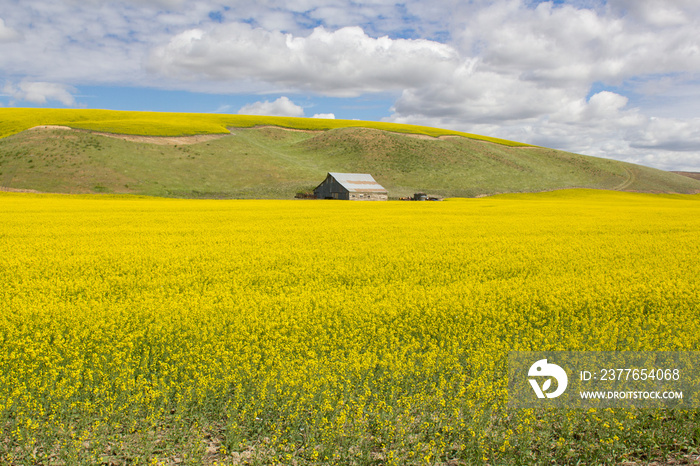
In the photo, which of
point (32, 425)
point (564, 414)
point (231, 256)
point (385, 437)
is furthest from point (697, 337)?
point (231, 256)

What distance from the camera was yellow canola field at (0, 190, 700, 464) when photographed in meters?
4.68

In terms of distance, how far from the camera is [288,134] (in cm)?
11956

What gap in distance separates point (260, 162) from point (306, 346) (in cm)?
7971

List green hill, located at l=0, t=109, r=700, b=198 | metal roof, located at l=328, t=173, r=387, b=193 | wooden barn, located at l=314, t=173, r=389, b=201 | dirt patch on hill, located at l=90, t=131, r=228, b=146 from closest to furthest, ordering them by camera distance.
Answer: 1. wooden barn, located at l=314, t=173, r=389, b=201
2. metal roof, located at l=328, t=173, r=387, b=193
3. green hill, located at l=0, t=109, r=700, b=198
4. dirt patch on hill, located at l=90, t=131, r=228, b=146

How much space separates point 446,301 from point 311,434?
4433 millimetres

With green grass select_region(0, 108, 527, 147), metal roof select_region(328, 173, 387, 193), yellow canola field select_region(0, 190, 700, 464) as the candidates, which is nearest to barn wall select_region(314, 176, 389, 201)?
metal roof select_region(328, 173, 387, 193)

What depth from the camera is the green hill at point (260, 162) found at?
65625mm

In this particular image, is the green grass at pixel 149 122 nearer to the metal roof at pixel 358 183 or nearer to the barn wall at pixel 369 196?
the metal roof at pixel 358 183

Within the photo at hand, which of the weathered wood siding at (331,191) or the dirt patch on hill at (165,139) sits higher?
the dirt patch on hill at (165,139)

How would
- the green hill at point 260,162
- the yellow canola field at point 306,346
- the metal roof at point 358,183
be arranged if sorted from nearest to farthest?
the yellow canola field at point 306,346 < the metal roof at point 358,183 < the green hill at point 260,162

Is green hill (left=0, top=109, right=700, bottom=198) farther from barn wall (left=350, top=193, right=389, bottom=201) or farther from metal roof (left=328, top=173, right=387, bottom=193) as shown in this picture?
barn wall (left=350, top=193, right=389, bottom=201)

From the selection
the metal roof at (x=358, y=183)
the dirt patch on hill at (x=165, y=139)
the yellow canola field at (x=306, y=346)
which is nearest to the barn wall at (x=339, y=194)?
the metal roof at (x=358, y=183)

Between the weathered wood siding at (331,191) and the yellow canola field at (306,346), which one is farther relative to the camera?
the weathered wood siding at (331,191)

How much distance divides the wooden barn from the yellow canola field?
47530 mm
